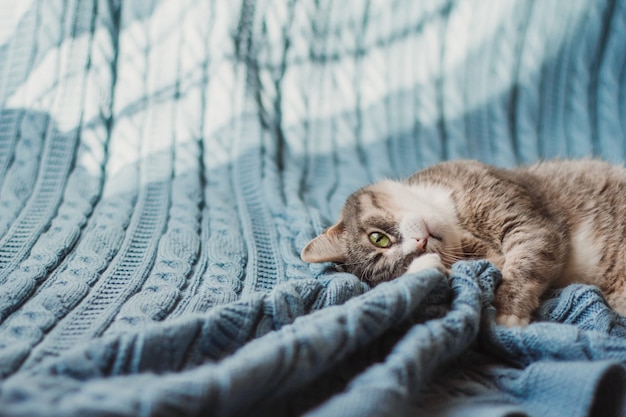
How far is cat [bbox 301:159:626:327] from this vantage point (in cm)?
125

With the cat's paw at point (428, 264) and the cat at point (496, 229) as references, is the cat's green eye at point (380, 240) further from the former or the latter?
the cat's paw at point (428, 264)

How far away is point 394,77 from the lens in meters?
2.09

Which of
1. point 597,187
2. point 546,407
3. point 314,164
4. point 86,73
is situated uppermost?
point 86,73

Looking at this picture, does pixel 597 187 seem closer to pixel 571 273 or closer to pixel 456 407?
pixel 571 273

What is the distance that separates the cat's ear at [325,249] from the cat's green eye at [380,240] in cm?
7

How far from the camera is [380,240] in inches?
52.7

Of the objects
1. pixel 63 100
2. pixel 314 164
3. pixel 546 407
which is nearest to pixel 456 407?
pixel 546 407

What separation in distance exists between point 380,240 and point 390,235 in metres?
0.03

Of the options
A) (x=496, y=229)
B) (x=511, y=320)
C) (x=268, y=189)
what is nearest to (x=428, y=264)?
(x=511, y=320)

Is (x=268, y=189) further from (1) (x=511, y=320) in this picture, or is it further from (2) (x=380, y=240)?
(1) (x=511, y=320)

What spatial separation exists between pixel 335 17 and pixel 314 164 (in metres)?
0.54

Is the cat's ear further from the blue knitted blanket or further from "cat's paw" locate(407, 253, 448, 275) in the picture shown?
"cat's paw" locate(407, 253, 448, 275)

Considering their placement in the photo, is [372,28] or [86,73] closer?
[86,73]

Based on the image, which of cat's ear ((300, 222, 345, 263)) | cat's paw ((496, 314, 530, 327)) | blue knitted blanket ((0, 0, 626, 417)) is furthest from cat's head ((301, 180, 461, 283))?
cat's paw ((496, 314, 530, 327))
